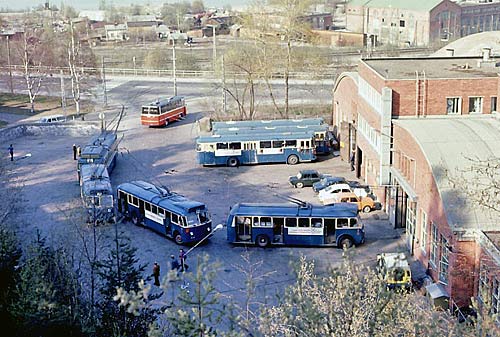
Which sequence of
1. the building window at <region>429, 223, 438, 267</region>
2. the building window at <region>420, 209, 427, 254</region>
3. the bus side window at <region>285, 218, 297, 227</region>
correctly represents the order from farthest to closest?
the bus side window at <region>285, 218, 297, 227</region> < the building window at <region>420, 209, 427, 254</region> < the building window at <region>429, 223, 438, 267</region>

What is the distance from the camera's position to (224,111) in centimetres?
3919

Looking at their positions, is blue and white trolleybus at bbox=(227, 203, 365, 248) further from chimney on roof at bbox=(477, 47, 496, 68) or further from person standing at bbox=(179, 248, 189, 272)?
chimney on roof at bbox=(477, 47, 496, 68)

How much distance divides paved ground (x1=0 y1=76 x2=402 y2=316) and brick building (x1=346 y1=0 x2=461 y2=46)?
121 feet

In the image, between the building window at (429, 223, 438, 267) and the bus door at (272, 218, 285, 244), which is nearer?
the building window at (429, 223, 438, 267)

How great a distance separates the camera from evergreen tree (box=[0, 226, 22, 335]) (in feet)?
42.2

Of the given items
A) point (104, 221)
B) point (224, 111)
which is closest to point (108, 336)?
point (104, 221)

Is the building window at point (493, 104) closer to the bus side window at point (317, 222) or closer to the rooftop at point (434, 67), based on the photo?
the rooftop at point (434, 67)

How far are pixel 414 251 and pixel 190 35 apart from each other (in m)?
77.4

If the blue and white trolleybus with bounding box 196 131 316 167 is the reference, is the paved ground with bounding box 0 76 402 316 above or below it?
below

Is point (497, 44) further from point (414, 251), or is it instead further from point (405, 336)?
point (405, 336)

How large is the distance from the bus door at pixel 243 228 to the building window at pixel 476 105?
8739 mm

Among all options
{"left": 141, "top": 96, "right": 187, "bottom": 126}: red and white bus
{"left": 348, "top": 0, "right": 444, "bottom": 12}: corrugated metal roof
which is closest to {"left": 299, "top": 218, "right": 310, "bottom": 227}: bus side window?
{"left": 141, "top": 96, "right": 187, "bottom": 126}: red and white bus

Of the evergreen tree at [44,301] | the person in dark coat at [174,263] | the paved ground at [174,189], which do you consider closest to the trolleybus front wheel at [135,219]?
the paved ground at [174,189]

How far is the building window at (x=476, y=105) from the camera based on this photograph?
23094 millimetres
